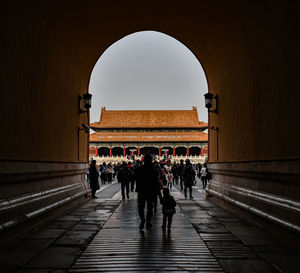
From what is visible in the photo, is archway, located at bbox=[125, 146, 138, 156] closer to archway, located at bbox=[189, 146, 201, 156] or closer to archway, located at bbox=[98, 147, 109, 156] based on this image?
archway, located at bbox=[98, 147, 109, 156]

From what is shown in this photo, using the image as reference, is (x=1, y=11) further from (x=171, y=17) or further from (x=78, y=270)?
(x=171, y=17)

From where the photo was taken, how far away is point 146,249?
4.94 meters

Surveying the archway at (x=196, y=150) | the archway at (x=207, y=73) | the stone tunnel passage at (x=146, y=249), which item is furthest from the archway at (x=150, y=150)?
the stone tunnel passage at (x=146, y=249)

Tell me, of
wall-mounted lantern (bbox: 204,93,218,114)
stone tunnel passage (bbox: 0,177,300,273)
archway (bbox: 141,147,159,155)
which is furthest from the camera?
archway (bbox: 141,147,159,155)

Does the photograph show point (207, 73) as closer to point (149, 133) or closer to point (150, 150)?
point (149, 133)

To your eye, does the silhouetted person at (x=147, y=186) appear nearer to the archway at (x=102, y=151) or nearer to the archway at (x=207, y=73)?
the archway at (x=207, y=73)

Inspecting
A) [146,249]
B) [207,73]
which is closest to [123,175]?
[207,73]

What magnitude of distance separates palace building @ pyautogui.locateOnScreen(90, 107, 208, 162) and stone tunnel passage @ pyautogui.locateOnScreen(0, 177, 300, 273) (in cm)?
4384

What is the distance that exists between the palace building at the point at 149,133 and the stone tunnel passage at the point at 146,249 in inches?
1726

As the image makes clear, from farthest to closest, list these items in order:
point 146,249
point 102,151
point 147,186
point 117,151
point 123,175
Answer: point 117,151, point 102,151, point 123,175, point 147,186, point 146,249

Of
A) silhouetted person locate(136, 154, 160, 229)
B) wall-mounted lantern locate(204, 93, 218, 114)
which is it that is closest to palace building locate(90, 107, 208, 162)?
wall-mounted lantern locate(204, 93, 218, 114)

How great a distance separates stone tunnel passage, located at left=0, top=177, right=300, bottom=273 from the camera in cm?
411

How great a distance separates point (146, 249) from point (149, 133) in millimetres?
48949

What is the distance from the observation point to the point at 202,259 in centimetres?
444
